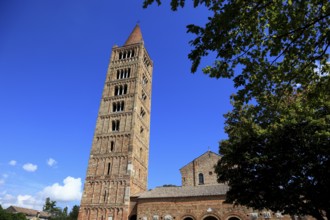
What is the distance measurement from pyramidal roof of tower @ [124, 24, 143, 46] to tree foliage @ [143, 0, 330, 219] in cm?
3061

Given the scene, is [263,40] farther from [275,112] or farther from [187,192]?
[187,192]

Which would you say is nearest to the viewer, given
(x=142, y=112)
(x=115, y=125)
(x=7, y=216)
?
(x=115, y=125)

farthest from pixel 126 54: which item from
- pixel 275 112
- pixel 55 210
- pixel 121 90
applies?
pixel 55 210

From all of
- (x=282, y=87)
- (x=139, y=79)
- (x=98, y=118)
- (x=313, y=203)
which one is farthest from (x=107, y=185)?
(x=282, y=87)

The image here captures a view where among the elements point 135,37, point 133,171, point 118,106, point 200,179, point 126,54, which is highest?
point 135,37

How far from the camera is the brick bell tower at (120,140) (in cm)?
2825

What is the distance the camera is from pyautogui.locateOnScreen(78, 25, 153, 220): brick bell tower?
28.2 metres

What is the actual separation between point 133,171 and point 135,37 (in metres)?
24.1

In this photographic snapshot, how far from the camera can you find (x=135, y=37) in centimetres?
4322

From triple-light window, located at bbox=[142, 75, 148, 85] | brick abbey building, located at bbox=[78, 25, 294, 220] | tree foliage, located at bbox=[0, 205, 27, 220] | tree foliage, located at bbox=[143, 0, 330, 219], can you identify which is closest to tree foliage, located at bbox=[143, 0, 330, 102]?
tree foliage, located at bbox=[143, 0, 330, 219]

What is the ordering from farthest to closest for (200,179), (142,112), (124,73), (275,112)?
(124,73)
(142,112)
(200,179)
(275,112)

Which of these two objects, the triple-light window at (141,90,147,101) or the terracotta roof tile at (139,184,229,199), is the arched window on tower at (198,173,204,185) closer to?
the terracotta roof tile at (139,184,229,199)

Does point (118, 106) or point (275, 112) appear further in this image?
point (118, 106)

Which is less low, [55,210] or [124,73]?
[124,73]
